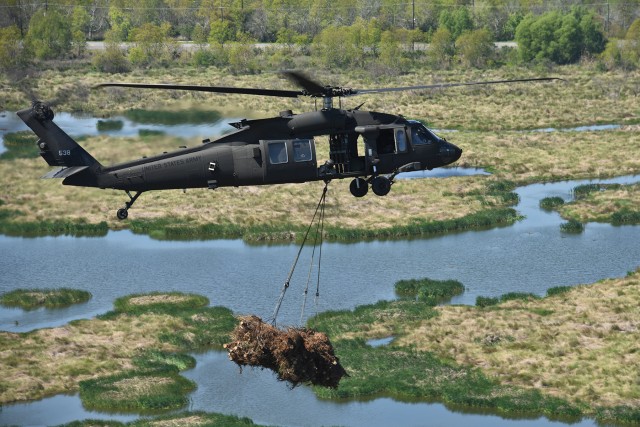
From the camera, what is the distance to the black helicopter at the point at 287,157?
128 feet

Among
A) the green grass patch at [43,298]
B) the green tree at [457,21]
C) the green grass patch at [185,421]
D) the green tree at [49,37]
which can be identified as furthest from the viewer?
the green tree at [457,21]

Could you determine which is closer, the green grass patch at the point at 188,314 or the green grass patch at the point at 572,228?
the green grass patch at the point at 188,314

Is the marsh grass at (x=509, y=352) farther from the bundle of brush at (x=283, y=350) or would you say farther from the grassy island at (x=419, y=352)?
the bundle of brush at (x=283, y=350)

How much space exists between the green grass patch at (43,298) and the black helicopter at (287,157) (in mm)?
23625

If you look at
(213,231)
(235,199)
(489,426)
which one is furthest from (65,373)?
(235,199)

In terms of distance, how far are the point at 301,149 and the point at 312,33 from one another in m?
126

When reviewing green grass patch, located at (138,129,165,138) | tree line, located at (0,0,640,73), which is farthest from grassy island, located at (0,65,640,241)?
tree line, located at (0,0,640,73)

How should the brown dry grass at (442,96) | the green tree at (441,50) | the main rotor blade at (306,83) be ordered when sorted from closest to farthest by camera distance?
1. the main rotor blade at (306,83)
2. the brown dry grass at (442,96)
3. the green tree at (441,50)

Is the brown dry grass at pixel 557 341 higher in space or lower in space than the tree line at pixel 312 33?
lower

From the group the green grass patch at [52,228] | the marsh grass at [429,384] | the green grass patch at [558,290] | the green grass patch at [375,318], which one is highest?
the green grass patch at [52,228]

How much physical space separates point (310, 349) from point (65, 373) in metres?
19.8

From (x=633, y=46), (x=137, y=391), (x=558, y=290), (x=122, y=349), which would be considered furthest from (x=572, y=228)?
(x=633, y=46)

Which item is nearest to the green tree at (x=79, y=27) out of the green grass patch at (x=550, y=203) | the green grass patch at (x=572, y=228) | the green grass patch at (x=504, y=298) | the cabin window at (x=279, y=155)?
the green grass patch at (x=550, y=203)

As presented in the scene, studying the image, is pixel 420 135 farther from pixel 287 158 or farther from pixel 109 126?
pixel 109 126
